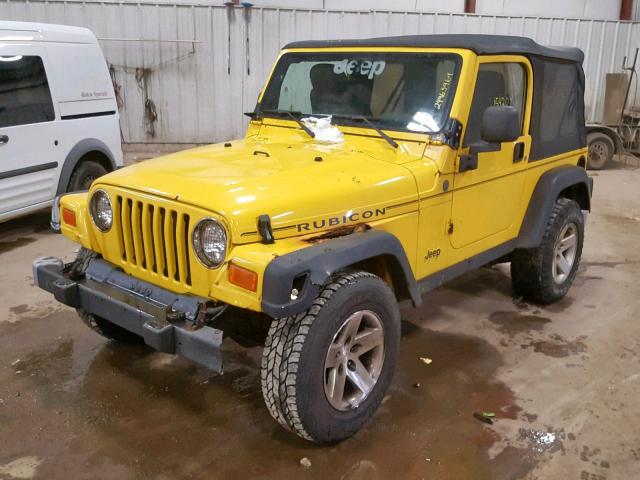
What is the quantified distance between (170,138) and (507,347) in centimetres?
808

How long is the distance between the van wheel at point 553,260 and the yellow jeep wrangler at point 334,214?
2cm

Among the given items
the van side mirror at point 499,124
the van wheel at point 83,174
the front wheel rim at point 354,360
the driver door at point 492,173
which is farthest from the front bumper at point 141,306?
the van wheel at point 83,174

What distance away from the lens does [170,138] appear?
35.3 feet

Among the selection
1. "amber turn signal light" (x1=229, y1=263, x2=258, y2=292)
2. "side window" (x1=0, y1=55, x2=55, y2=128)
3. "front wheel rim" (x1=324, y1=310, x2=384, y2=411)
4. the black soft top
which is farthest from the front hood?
"side window" (x1=0, y1=55, x2=55, y2=128)

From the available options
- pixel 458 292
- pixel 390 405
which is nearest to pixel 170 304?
pixel 390 405

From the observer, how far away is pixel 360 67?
3902 millimetres

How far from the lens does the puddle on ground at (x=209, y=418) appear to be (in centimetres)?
291

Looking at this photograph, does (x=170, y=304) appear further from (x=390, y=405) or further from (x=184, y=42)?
(x=184, y=42)

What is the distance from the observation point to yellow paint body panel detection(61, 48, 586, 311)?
2785mm

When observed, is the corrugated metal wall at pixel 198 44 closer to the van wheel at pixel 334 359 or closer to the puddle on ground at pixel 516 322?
the puddle on ground at pixel 516 322

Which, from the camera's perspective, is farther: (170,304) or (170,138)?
(170,138)

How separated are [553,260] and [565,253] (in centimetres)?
39

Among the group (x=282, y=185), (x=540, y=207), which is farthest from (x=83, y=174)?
(x=540, y=207)

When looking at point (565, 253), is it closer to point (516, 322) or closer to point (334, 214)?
point (516, 322)
